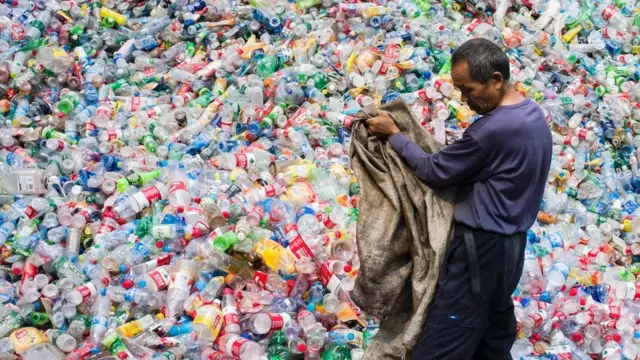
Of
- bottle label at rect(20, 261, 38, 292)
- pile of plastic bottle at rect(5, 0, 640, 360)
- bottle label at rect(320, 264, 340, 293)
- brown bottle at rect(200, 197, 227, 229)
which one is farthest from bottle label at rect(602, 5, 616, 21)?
bottle label at rect(20, 261, 38, 292)

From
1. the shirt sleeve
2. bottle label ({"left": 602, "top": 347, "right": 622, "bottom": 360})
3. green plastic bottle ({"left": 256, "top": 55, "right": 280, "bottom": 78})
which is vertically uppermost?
the shirt sleeve

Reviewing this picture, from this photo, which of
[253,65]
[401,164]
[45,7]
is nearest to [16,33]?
[45,7]

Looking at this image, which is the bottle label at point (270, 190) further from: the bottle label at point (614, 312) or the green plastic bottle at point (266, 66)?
the bottle label at point (614, 312)

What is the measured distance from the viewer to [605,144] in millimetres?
5957

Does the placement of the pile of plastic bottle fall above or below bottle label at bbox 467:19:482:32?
below

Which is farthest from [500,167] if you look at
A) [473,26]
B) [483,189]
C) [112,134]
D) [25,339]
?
[473,26]

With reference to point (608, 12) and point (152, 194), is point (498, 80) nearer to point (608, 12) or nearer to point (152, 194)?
point (152, 194)

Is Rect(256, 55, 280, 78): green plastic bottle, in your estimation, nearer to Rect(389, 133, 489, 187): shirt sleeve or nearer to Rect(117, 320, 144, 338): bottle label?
Rect(117, 320, 144, 338): bottle label

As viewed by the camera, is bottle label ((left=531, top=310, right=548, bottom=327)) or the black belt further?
bottle label ((left=531, top=310, right=548, bottom=327))

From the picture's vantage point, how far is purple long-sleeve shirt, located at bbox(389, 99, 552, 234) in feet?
8.71

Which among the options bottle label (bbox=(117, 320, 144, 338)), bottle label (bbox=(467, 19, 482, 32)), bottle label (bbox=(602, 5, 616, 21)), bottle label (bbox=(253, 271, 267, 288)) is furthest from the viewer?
bottle label (bbox=(602, 5, 616, 21))

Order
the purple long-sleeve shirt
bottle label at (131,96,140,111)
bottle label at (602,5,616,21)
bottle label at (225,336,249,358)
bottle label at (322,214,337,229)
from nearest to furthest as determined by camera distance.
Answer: the purple long-sleeve shirt → bottle label at (225,336,249,358) → bottle label at (322,214,337,229) → bottle label at (131,96,140,111) → bottle label at (602,5,616,21)

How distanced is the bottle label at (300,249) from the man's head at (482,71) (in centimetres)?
165

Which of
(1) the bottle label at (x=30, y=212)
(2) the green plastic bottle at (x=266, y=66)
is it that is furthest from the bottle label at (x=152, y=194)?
(2) the green plastic bottle at (x=266, y=66)
